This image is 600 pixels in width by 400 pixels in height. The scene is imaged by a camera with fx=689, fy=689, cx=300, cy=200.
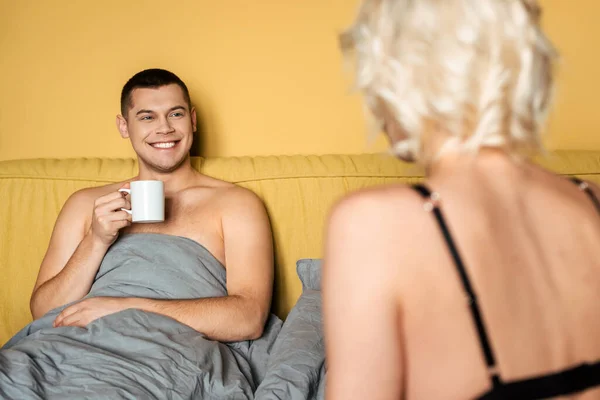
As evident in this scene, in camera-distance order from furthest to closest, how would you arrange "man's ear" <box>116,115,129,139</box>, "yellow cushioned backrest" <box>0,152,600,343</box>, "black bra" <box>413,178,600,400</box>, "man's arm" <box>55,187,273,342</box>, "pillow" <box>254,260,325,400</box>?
"man's ear" <box>116,115,129,139</box>
"yellow cushioned backrest" <box>0,152,600,343</box>
"man's arm" <box>55,187,273,342</box>
"pillow" <box>254,260,325,400</box>
"black bra" <box>413,178,600,400</box>

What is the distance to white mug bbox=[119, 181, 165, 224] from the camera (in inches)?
72.1

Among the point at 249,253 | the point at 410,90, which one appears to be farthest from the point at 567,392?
the point at 249,253

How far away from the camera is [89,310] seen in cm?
184

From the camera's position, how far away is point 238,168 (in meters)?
2.28

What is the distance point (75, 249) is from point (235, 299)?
1.91ft

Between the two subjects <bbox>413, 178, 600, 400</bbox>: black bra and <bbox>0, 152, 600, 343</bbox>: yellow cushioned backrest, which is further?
<bbox>0, 152, 600, 343</bbox>: yellow cushioned backrest

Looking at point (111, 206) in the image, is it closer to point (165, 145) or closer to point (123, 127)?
point (165, 145)

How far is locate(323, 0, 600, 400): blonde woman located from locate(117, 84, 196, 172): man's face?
1434 millimetres

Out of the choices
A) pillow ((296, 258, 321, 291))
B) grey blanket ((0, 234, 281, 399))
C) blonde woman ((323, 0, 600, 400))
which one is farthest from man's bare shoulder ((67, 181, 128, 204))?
blonde woman ((323, 0, 600, 400))

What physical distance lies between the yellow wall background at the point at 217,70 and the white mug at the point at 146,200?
708 millimetres

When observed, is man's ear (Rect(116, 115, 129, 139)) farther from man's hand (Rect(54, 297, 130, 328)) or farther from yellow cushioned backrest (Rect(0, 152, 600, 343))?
man's hand (Rect(54, 297, 130, 328))

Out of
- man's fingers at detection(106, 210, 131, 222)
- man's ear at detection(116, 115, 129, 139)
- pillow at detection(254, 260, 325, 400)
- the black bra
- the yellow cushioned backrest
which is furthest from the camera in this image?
man's ear at detection(116, 115, 129, 139)

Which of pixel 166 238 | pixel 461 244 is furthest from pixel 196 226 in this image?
pixel 461 244

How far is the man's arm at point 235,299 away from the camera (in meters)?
1.83
